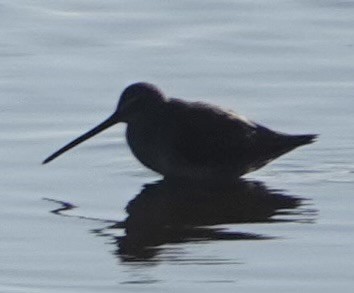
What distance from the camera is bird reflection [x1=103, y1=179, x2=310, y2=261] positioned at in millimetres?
9234

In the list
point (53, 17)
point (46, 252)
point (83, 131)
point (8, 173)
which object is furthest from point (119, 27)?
point (46, 252)

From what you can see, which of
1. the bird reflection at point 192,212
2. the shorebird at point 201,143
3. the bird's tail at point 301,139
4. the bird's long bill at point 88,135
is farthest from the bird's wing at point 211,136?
the bird's long bill at point 88,135

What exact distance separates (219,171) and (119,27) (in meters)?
3.42

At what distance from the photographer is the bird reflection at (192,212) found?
30.3 ft

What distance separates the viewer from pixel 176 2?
48.4 feet

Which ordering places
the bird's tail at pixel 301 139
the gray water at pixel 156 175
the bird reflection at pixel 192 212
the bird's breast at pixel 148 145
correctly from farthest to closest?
the bird's breast at pixel 148 145
the bird's tail at pixel 301 139
the bird reflection at pixel 192 212
the gray water at pixel 156 175

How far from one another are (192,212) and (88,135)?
3.49 ft

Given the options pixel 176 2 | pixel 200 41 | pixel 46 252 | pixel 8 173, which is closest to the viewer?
pixel 46 252

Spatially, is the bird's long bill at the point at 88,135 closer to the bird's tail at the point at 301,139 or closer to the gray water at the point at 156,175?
the gray water at the point at 156,175

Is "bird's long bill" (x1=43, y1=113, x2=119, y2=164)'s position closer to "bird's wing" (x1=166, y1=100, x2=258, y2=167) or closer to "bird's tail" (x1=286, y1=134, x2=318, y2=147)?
"bird's wing" (x1=166, y1=100, x2=258, y2=167)

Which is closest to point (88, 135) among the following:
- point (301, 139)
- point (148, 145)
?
point (148, 145)

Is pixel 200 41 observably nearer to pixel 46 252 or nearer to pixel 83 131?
pixel 83 131

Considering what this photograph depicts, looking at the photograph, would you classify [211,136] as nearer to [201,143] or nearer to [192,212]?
[201,143]

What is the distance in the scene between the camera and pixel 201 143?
1073cm
